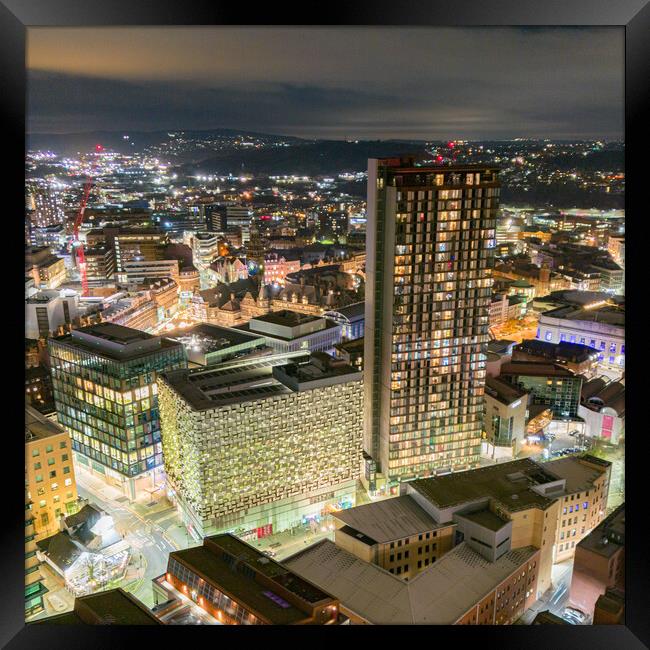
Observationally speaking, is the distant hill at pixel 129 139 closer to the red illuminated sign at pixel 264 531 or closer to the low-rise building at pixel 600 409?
the red illuminated sign at pixel 264 531

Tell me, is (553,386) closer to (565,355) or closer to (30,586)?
(565,355)

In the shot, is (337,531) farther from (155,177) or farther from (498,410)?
(155,177)

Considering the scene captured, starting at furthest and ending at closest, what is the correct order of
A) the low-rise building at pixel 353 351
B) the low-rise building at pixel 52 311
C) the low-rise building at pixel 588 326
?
1. the low-rise building at pixel 52 311
2. the low-rise building at pixel 588 326
3. the low-rise building at pixel 353 351

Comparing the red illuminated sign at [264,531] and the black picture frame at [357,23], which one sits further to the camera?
the red illuminated sign at [264,531]

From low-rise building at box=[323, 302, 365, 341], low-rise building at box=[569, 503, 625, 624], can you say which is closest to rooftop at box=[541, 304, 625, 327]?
low-rise building at box=[323, 302, 365, 341]

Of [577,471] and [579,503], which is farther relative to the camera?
[577,471]

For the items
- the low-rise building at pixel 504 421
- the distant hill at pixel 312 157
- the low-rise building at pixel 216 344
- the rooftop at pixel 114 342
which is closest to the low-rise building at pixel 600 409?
the low-rise building at pixel 504 421

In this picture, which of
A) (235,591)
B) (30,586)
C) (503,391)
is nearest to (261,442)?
(235,591)
